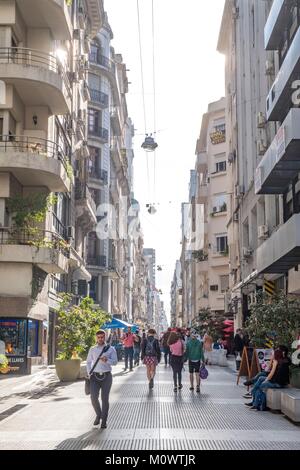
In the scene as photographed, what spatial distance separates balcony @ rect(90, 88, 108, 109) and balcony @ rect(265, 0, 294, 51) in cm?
2825

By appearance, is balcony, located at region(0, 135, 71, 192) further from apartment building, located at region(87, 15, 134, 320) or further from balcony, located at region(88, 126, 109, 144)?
balcony, located at region(88, 126, 109, 144)

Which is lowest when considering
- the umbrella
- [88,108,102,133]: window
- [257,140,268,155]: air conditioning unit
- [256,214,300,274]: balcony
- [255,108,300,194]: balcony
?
the umbrella

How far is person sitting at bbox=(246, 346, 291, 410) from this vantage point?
13.4m

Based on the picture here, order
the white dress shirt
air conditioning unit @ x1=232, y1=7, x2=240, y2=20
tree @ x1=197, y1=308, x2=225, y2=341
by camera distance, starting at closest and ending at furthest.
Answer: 1. the white dress shirt
2. air conditioning unit @ x1=232, y1=7, x2=240, y2=20
3. tree @ x1=197, y1=308, x2=225, y2=341

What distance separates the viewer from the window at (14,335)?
24.3 metres

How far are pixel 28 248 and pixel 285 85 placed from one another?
10.9 metres

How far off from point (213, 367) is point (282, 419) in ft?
56.7

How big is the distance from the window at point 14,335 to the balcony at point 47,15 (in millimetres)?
11954

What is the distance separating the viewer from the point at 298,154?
21.0m

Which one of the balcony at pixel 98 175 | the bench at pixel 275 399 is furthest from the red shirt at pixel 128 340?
the balcony at pixel 98 175

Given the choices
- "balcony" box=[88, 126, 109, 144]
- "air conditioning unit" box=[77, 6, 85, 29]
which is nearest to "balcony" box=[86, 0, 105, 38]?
"air conditioning unit" box=[77, 6, 85, 29]

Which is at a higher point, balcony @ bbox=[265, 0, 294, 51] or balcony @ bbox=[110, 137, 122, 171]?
balcony @ bbox=[110, 137, 122, 171]

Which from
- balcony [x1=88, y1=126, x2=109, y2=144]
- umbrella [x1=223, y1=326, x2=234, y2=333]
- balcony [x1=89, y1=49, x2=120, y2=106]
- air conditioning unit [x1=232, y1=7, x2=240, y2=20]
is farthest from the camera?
balcony [x1=89, y1=49, x2=120, y2=106]

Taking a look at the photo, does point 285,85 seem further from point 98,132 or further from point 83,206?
point 98,132
